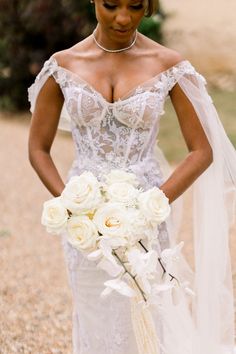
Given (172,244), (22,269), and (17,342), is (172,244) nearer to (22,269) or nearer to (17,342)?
(17,342)

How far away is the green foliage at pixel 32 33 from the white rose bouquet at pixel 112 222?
43.2ft

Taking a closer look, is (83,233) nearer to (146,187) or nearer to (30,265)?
(146,187)

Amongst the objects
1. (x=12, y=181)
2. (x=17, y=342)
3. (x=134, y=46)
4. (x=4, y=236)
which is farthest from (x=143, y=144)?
(x=12, y=181)

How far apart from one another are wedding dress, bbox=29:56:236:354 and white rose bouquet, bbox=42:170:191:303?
1.46 feet

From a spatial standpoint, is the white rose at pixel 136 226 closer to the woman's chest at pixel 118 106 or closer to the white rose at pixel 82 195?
the white rose at pixel 82 195

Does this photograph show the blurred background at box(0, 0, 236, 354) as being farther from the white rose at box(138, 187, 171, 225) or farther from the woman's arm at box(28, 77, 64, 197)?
the white rose at box(138, 187, 171, 225)

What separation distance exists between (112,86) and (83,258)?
78cm

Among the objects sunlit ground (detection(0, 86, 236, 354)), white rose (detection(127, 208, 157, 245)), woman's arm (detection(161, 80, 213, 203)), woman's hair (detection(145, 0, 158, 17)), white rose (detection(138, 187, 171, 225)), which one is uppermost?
woman's hair (detection(145, 0, 158, 17))

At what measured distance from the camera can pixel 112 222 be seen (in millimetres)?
2744

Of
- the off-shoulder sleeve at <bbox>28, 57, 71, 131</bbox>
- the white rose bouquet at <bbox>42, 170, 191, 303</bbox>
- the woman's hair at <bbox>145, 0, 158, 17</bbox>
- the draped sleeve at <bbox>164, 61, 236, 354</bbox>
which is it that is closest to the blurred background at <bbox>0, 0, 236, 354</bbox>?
the draped sleeve at <bbox>164, 61, 236, 354</bbox>

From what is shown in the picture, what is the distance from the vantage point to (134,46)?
327cm

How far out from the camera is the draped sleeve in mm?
3670

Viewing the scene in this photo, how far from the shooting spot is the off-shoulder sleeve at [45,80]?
3275mm

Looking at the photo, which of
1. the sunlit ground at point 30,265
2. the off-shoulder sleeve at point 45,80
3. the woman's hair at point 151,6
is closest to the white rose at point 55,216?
the off-shoulder sleeve at point 45,80
